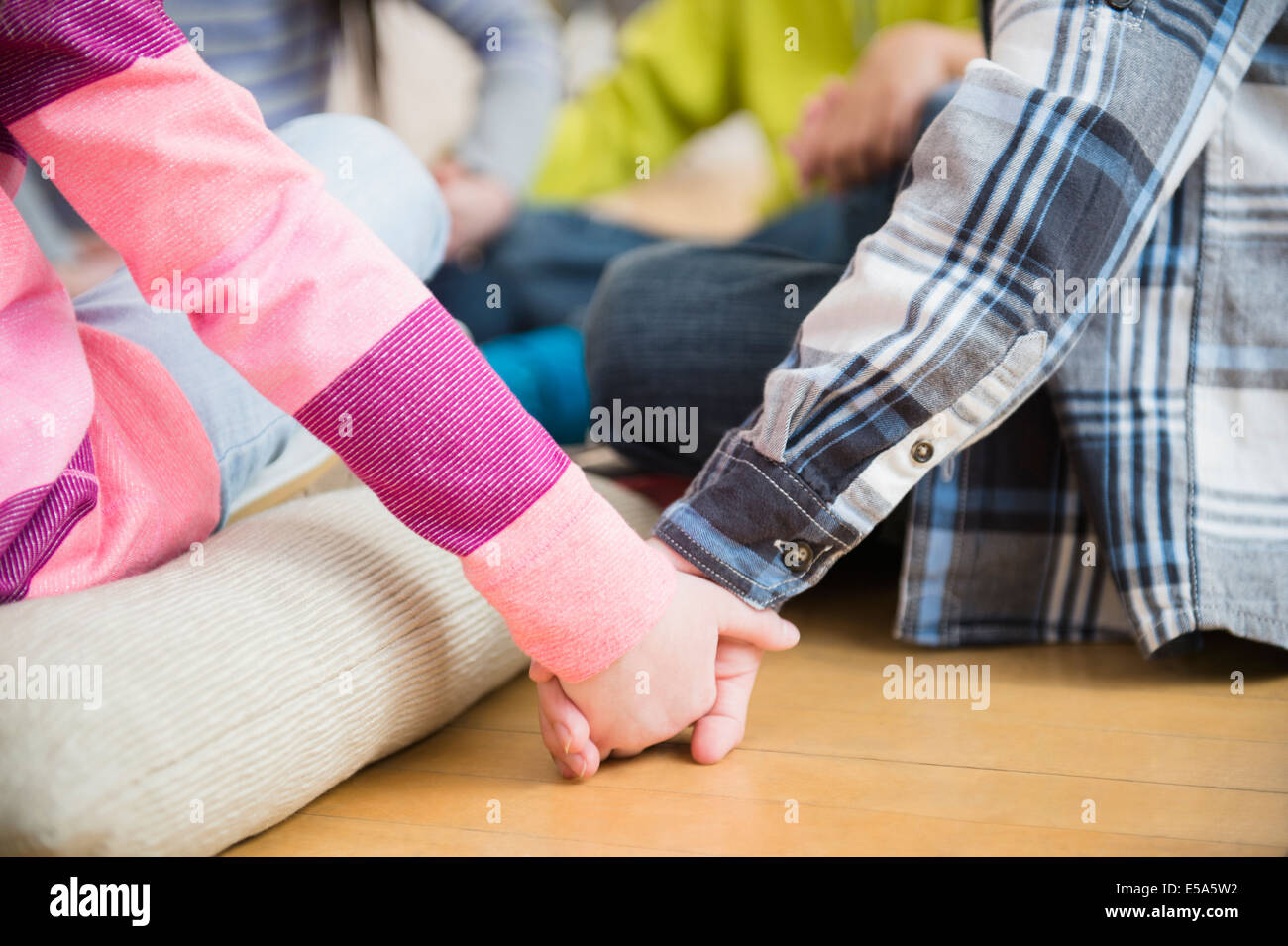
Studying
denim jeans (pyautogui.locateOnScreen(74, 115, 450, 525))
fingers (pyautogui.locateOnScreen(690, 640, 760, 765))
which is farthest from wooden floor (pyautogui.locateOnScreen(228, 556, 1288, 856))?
denim jeans (pyautogui.locateOnScreen(74, 115, 450, 525))

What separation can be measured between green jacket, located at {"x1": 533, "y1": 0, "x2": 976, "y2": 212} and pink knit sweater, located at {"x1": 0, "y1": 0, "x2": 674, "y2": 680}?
1.16 meters

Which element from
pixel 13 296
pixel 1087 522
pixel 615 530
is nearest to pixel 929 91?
pixel 1087 522

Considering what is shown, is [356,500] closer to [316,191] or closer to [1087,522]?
[316,191]

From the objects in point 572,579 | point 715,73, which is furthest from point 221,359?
point 715,73

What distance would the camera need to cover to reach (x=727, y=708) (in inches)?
24.7

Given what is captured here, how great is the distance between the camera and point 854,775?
0.60 m

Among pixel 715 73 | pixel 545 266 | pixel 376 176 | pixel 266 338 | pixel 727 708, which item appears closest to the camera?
pixel 266 338

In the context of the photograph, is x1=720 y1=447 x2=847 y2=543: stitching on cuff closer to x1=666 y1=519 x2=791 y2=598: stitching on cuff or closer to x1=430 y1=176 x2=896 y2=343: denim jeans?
x1=666 y1=519 x2=791 y2=598: stitching on cuff

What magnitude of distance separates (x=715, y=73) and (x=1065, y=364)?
120 cm

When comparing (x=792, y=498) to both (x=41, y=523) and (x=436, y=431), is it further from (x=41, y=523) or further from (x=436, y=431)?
(x=41, y=523)

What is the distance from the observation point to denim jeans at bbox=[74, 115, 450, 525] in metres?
0.70

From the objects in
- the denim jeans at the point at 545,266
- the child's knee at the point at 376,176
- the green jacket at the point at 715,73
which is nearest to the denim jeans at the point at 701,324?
the child's knee at the point at 376,176

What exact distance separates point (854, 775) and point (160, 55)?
0.50m
